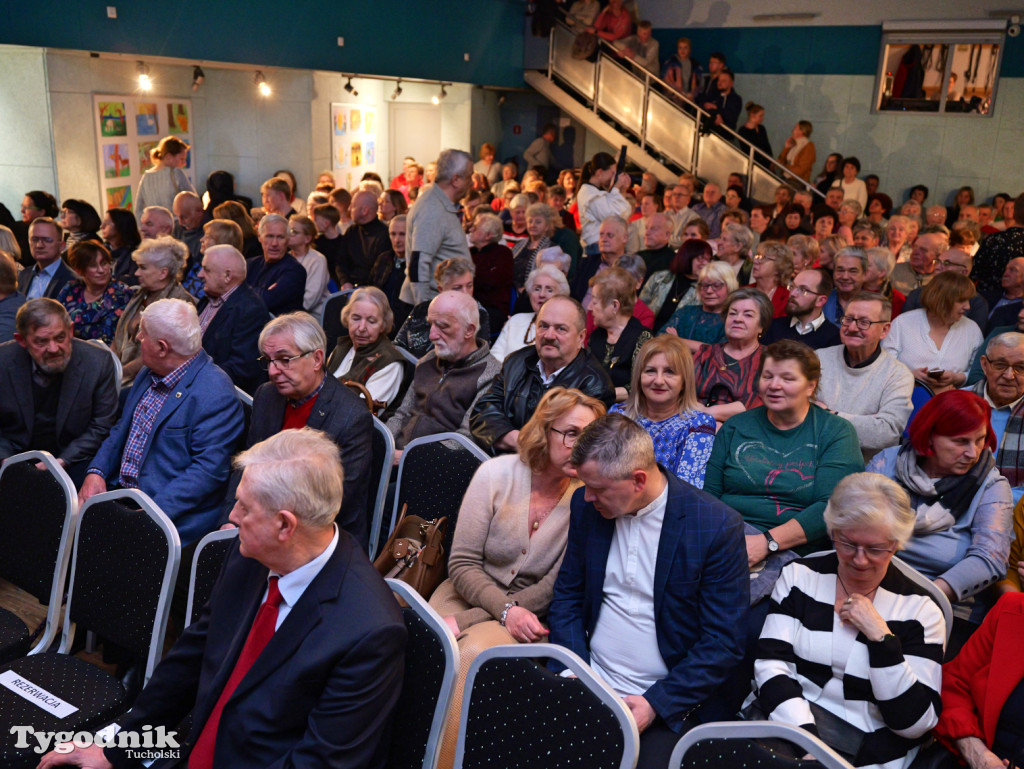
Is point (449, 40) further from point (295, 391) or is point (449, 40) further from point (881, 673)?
point (881, 673)

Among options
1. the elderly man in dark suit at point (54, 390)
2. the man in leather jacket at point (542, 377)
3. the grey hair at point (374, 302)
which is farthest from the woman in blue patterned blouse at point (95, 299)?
the man in leather jacket at point (542, 377)

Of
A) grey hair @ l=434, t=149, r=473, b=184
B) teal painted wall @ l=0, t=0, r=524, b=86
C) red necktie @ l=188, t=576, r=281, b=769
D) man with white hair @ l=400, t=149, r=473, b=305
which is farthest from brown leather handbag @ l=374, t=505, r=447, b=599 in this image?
teal painted wall @ l=0, t=0, r=524, b=86

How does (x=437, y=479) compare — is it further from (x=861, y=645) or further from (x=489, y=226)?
(x=489, y=226)

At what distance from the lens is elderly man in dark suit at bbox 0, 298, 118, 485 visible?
3648mm

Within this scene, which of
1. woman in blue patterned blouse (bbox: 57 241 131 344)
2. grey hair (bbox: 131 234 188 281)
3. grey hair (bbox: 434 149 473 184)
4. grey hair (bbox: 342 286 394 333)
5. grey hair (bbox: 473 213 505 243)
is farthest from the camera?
grey hair (bbox: 473 213 505 243)

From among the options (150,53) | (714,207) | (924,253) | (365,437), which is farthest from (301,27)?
(365,437)

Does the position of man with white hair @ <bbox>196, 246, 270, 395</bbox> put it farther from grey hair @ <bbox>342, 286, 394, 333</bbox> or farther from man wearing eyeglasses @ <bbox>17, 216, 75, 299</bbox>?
man wearing eyeglasses @ <bbox>17, 216, 75, 299</bbox>

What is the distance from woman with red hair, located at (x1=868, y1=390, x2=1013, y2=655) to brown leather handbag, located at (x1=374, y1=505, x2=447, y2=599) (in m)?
1.63

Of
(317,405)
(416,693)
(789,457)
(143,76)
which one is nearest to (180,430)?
(317,405)

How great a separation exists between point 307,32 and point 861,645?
355 inches

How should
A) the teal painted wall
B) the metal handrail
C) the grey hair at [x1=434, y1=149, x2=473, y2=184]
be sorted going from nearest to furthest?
the grey hair at [x1=434, y1=149, x2=473, y2=184], the teal painted wall, the metal handrail

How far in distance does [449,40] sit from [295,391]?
9456mm

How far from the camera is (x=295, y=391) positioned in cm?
326

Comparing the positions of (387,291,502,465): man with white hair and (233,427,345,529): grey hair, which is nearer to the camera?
(233,427,345,529): grey hair
